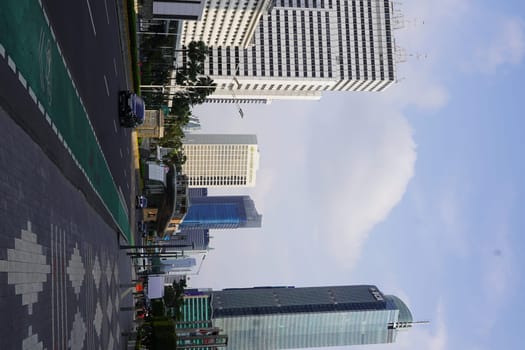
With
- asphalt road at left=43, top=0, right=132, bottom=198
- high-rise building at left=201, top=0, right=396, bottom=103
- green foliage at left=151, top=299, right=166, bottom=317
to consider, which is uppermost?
high-rise building at left=201, top=0, right=396, bottom=103

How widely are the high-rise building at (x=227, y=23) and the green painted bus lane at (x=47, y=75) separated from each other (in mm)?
108142

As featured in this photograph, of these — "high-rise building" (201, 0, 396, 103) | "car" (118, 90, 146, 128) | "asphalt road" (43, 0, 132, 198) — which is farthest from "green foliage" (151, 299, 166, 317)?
"high-rise building" (201, 0, 396, 103)

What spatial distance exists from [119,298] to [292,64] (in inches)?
4913

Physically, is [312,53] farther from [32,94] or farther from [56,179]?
[32,94]

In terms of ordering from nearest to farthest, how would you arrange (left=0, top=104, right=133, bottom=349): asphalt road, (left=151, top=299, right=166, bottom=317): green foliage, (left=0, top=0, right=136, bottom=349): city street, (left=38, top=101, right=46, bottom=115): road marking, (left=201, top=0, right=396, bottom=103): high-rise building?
(left=0, top=104, right=133, bottom=349): asphalt road → (left=0, top=0, right=136, bottom=349): city street → (left=38, top=101, right=46, bottom=115): road marking → (left=151, top=299, right=166, bottom=317): green foliage → (left=201, top=0, right=396, bottom=103): high-rise building

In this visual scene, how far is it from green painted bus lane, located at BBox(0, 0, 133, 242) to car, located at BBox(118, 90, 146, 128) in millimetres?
12653

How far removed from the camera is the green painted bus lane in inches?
608

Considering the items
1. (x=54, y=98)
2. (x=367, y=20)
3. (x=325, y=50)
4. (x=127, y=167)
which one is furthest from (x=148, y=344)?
(x=367, y=20)

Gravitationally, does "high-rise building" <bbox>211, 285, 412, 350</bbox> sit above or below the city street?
below

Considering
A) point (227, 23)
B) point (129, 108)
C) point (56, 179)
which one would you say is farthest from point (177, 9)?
point (227, 23)

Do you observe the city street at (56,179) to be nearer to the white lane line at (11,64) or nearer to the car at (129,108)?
the white lane line at (11,64)

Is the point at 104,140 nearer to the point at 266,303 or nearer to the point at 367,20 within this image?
the point at 266,303

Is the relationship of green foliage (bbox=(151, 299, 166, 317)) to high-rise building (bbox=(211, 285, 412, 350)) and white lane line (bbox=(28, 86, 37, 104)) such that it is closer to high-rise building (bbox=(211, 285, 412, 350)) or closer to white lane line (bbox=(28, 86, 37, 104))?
white lane line (bbox=(28, 86, 37, 104))

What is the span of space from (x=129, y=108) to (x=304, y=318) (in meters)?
122
